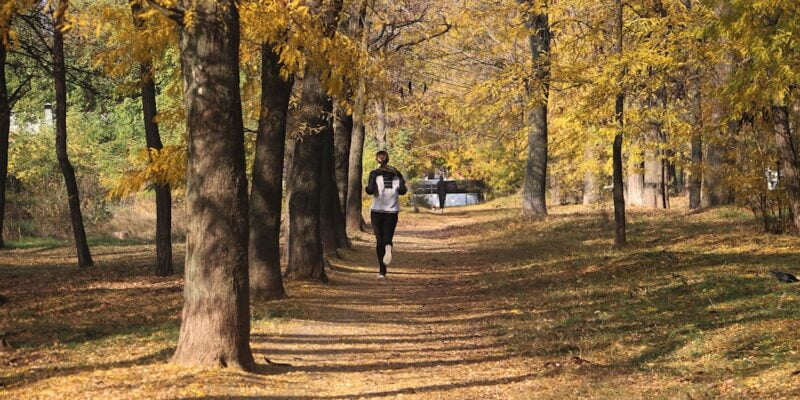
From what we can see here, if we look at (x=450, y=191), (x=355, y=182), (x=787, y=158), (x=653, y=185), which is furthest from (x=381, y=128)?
(x=787, y=158)

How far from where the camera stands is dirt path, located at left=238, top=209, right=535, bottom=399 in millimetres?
9016

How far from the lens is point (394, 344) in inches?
459

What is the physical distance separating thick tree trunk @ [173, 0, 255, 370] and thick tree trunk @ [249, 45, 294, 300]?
5.60 meters

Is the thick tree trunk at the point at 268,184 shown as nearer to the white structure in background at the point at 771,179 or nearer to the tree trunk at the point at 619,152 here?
the tree trunk at the point at 619,152

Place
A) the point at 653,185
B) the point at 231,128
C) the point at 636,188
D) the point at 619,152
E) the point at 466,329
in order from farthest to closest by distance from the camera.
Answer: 1. the point at 636,188
2. the point at 653,185
3. the point at 619,152
4. the point at 466,329
5. the point at 231,128

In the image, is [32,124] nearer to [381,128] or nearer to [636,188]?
[381,128]

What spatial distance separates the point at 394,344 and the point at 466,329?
5.52 feet

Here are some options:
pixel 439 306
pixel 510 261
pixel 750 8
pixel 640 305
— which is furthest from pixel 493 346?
pixel 510 261

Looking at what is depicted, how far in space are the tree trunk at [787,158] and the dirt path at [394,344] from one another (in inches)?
245

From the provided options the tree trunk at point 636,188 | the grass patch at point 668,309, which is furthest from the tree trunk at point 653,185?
the grass patch at point 668,309

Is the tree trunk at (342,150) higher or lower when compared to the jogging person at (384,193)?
higher

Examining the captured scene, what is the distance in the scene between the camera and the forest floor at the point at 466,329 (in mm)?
8617

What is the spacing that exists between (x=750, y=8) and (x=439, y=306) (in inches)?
242

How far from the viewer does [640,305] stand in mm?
13188
